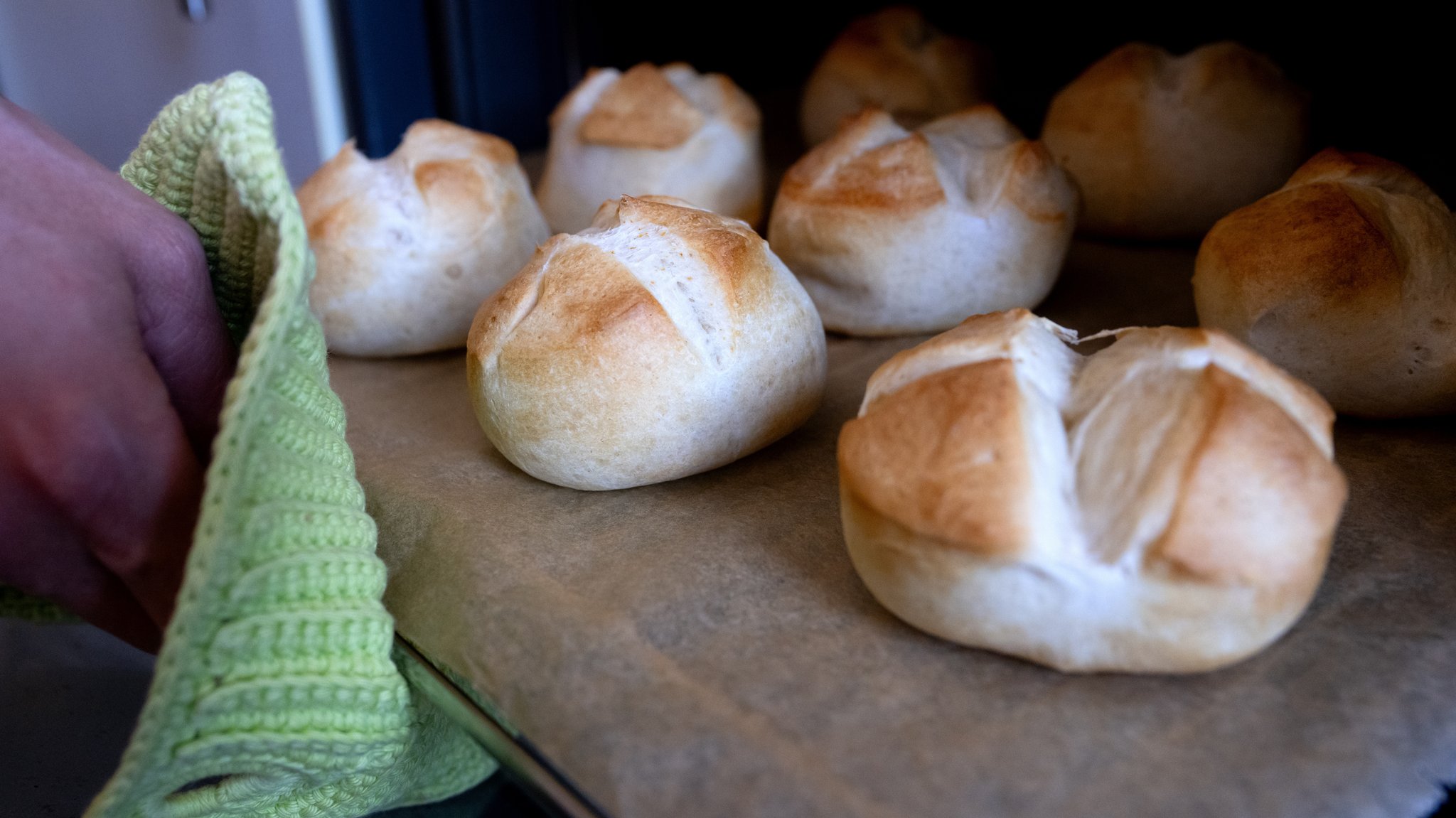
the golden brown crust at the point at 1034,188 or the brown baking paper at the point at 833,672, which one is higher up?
the golden brown crust at the point at 1034,188

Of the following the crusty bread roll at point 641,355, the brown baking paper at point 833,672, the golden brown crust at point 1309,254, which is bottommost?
the brown baking paper at point 833,672

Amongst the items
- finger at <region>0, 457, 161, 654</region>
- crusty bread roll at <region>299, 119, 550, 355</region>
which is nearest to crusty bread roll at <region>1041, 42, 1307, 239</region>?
crusty bread roll at <region>299, 119, 550, 355</region>

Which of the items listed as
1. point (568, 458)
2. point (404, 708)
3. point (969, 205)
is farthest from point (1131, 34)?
point (404, 708)

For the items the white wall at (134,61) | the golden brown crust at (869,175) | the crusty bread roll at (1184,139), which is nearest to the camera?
the golden brown crust at (869,175)

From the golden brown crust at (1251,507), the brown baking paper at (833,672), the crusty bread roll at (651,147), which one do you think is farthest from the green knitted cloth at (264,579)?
the crusty bread roll at (651,147)

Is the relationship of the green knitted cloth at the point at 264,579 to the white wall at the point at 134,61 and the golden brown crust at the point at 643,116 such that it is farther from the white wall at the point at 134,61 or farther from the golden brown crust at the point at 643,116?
the white wall at the point at 134,61

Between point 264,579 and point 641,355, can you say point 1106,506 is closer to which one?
point 641,355
